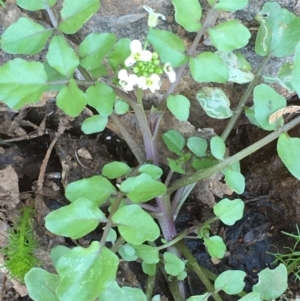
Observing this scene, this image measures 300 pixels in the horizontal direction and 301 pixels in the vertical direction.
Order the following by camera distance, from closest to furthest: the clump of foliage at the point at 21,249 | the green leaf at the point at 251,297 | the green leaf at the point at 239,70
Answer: the green leaf at the point at 251,297, the green leaf at the point at 239,70, the clump of foliage at the point at 21,249

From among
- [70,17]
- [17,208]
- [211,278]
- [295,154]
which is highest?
[70,17]

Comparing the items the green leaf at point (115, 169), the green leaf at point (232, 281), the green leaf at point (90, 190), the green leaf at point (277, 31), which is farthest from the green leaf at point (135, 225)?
the green leaf at point (277, 31)

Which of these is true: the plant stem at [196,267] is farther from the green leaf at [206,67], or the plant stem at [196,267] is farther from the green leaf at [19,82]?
the green leaf at [19,82]

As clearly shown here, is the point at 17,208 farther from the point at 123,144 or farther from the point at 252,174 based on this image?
the point at 252,174

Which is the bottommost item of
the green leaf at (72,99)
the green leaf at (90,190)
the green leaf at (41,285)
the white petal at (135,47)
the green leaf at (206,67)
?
the green leaf at (41,285)

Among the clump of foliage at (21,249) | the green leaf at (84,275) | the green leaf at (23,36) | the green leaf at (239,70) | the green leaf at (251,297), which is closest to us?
the green leaf at (84,275)

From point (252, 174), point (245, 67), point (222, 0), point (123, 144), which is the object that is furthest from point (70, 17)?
point (252, 174)

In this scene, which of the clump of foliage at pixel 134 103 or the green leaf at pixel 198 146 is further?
the green leaf at pixel 198 146
